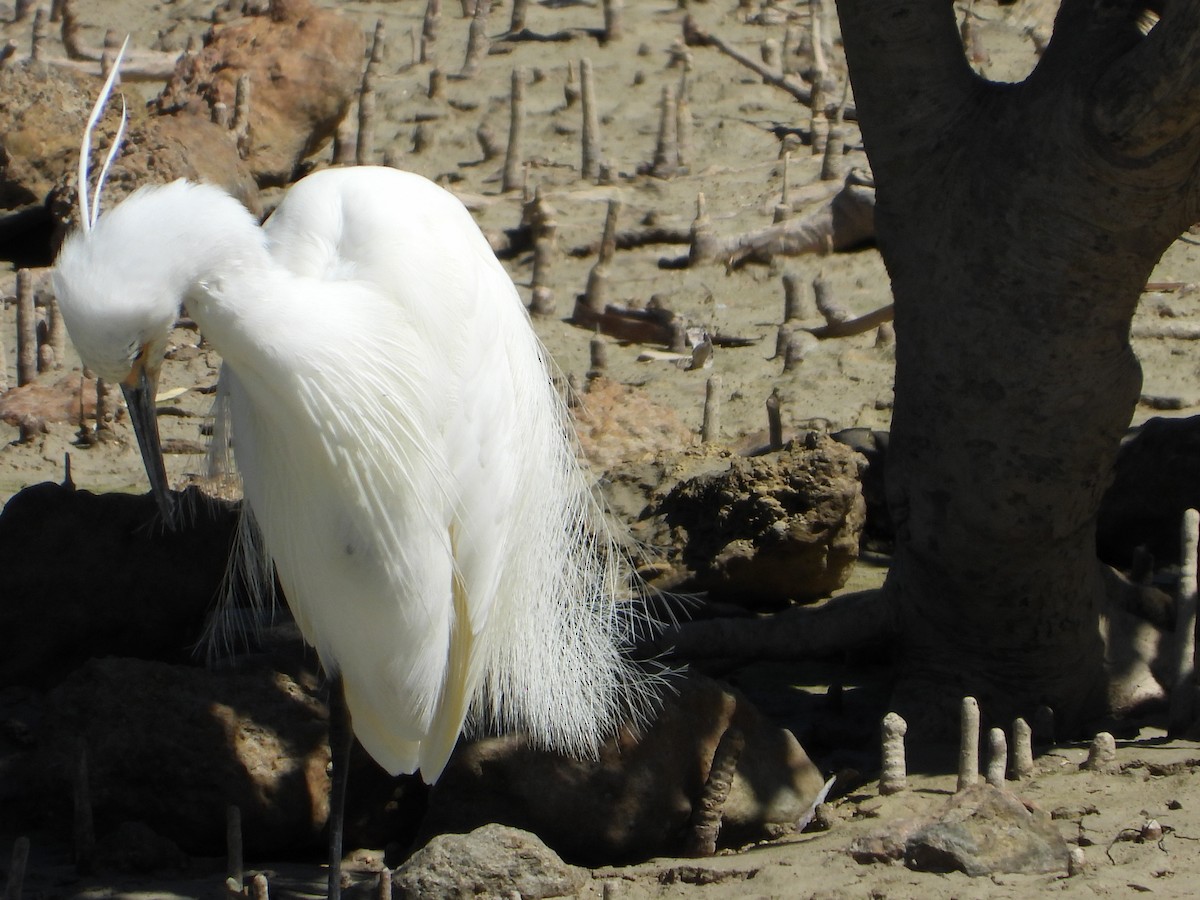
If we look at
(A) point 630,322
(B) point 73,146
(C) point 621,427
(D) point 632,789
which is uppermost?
(B) point 73,146

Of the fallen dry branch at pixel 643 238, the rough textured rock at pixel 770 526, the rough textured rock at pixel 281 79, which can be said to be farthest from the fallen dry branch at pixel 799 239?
the rough textured rock at pixel 770 526

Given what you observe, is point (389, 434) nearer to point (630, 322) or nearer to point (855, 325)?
point (855, 325)

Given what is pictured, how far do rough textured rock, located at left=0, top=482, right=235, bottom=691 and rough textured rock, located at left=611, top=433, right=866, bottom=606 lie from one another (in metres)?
1.41

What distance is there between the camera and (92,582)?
4023 millimetres

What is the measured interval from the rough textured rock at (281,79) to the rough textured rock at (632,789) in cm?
561

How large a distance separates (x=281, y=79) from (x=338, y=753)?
5907mm

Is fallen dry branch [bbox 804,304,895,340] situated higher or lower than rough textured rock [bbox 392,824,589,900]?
higher

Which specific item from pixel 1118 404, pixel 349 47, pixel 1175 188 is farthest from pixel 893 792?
pixel 349 47

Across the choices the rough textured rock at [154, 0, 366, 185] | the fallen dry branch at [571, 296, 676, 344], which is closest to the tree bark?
the fallen dry branch at [571, 296, 676, 344]

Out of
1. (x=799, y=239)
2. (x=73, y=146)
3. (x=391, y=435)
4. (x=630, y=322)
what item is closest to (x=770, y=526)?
(x=391, y=435)

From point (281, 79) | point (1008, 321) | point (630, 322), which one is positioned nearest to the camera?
point (1008, 321)

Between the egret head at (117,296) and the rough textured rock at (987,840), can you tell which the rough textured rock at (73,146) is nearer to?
the egret head at (117,296)

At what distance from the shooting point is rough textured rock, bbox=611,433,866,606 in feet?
14.6

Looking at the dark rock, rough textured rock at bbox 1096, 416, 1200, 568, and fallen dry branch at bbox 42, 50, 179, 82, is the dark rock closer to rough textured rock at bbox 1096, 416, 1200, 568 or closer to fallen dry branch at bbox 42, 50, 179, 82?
rough textured rock at bbox 1096, 416, 1200, 568
